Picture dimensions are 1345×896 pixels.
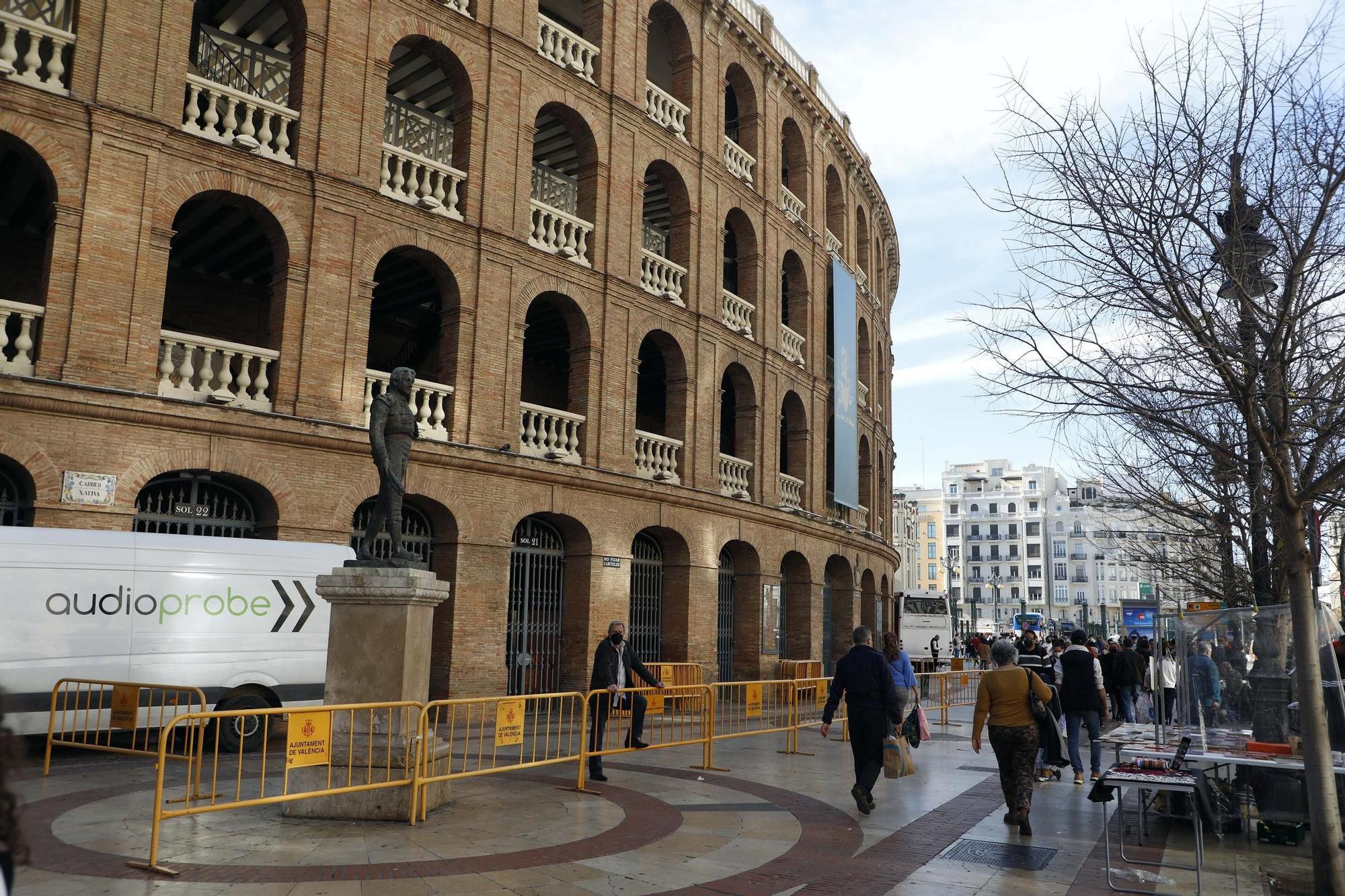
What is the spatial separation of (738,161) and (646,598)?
11435mm

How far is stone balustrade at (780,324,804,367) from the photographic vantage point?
87.7ft

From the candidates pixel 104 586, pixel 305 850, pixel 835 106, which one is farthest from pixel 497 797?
pixel 835 106

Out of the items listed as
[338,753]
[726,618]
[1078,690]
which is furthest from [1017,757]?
[726,618]

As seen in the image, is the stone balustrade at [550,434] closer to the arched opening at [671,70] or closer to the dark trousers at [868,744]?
the arched opening at [671,70]

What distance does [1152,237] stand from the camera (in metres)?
7.83

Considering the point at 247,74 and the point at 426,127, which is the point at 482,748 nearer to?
the point at 426,127

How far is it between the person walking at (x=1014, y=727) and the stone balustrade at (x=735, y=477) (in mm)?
13963

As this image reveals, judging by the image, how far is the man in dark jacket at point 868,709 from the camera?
983 centimetres

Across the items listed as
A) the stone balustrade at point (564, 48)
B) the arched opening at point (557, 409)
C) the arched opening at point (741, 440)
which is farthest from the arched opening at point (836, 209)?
the stone balustrade at point (564, 48)

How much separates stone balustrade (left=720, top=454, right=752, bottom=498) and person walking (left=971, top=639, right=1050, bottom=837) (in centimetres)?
1396

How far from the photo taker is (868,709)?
9891 millimetres

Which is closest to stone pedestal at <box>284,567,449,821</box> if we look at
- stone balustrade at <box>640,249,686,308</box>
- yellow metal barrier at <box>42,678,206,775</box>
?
yellow metal barrier at <box>42,678,206,775</box>

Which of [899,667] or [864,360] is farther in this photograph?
[864,360]

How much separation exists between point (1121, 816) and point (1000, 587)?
116m
